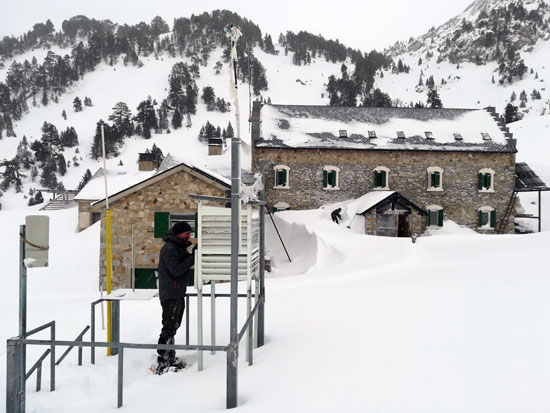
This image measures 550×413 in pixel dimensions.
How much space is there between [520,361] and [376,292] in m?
4.03

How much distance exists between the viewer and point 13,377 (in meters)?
4.07

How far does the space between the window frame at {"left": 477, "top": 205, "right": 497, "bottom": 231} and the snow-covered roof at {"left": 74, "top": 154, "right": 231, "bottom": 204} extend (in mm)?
16504

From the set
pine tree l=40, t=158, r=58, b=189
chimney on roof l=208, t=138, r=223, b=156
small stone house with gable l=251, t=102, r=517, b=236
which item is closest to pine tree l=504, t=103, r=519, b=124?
small stone house with gable l=251, t=102, r=517, b=236

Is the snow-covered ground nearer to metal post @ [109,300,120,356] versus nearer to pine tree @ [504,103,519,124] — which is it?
metal post @ [109,300,120,356]

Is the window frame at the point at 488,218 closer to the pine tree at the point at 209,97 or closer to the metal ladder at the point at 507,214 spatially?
the metal ladder at the point at 507,214

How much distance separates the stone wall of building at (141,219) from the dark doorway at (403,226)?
43.3 feet

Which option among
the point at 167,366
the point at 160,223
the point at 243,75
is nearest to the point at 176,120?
the point at 243,75

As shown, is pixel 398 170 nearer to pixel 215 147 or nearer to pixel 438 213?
pixel 438 213

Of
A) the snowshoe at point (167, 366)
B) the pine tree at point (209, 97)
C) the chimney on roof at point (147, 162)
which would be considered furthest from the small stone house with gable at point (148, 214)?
the pine tree at point (209, 97)

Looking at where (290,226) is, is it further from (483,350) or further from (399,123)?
(483,350)

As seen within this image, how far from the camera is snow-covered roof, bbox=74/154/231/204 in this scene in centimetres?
1501

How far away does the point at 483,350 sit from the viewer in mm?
4477

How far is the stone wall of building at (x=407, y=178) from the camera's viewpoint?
24.8m

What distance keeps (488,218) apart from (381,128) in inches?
339
